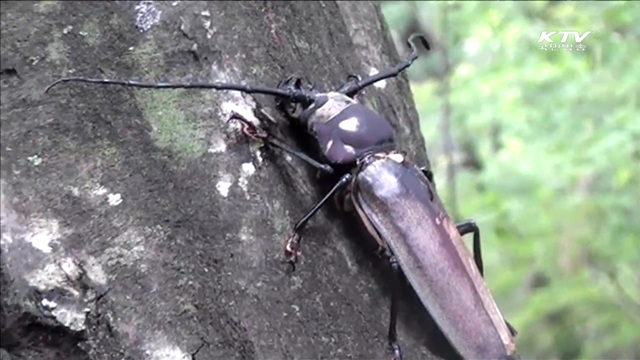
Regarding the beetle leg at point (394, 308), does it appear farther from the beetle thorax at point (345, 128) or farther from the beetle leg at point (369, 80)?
the beetle leg at point (369, 80)

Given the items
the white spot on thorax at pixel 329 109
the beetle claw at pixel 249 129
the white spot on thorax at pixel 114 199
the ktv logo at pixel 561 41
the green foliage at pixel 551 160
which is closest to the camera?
the white spot on thorax at pixel 114 199

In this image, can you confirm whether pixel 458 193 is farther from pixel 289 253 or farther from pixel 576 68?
pixel 289 253

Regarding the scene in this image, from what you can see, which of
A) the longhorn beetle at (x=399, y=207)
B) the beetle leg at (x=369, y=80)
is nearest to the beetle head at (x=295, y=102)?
the longhorn beetle at (x=399, y=207)

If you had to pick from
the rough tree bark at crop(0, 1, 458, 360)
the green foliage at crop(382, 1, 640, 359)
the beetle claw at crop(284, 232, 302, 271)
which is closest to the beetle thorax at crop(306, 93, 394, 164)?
the rough tree bark at crop(0, 1, 458, 360)

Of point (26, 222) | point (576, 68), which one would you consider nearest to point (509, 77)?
point (576, 68)

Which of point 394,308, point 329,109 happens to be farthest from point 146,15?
point 394,308

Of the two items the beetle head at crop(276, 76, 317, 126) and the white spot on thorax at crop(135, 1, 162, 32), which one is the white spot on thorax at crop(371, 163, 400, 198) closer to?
the beetle head at crop(276, 76, 317, 126)
